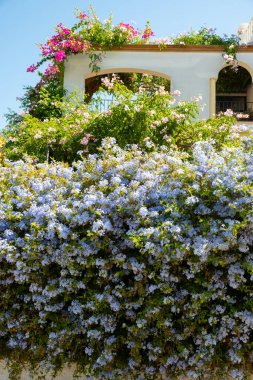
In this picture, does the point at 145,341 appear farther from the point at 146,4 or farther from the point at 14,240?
the point at 146,4

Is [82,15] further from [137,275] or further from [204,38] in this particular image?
[137,275]

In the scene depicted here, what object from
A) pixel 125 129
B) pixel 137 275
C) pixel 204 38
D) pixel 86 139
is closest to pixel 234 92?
pixel 204 38

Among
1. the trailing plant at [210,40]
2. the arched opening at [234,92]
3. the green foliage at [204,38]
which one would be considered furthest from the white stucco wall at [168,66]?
the arched opening at [234,92]

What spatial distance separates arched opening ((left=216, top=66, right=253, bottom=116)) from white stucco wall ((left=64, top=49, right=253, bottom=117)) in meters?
5.37

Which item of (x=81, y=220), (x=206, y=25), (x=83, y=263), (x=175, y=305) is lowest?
(x=175, y=305)

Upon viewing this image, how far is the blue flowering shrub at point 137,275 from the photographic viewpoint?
4.01 m

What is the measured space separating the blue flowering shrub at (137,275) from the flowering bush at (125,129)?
3.27 m

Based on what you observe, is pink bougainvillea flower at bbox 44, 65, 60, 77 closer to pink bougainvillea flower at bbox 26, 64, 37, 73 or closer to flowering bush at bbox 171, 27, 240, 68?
pink bougainvillea flower at bbox 26, 64, 37, 73

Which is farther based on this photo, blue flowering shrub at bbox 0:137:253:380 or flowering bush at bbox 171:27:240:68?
flowering bush at bbox 171:27:240:68

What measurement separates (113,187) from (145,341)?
127 cm

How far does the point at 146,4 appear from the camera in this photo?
788 cm

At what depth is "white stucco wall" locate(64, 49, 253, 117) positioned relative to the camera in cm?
1139

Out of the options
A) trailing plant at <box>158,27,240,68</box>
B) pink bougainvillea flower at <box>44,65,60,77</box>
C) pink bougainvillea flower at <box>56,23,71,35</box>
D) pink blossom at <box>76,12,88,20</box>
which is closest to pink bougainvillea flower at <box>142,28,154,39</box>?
trailing plant at <box>158,27,240,68</box>

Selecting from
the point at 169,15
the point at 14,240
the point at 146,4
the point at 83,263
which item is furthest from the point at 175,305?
the point at 146,4
